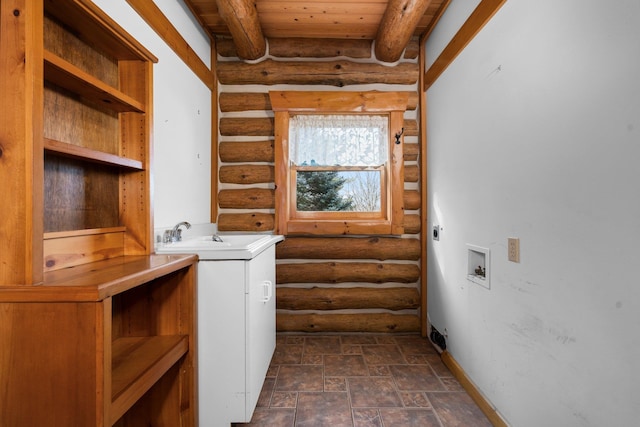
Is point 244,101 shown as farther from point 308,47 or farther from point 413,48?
point 413,48

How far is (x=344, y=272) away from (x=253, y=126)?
1.73 m

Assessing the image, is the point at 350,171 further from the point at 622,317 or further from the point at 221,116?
the point at 622,317

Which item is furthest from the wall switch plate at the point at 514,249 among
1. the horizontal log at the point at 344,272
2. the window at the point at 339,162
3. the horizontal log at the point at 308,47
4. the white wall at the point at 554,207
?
the horizontal log at the point at 308,47

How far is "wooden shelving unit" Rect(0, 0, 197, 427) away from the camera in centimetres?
94

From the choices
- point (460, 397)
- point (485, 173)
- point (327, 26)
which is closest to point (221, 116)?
point (327, 26)

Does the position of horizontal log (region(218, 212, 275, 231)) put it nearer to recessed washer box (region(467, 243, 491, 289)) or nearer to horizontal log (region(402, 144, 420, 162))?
horizontal log (region(402, 144, 420, 162))

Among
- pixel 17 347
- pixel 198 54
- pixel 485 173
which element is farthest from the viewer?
pixel 198 54

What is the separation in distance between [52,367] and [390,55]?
317 centimetres

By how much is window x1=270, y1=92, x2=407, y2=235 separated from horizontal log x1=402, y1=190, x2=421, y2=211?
11cm

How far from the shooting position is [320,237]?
119 inches

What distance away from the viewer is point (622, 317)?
1.05 m

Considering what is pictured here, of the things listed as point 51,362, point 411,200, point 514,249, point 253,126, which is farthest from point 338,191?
point 51,362

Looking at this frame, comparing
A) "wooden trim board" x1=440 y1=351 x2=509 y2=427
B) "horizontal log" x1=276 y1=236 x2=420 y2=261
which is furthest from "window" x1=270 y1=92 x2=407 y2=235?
"wooden trim board" x1=440 y1=351 x2=509 y2=427

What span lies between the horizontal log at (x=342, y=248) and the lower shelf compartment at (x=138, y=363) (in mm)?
1499
